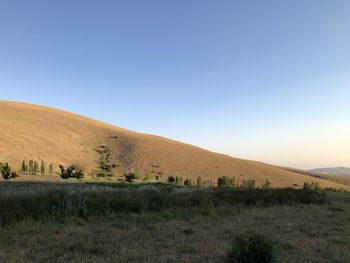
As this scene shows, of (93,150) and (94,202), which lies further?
(93,150)

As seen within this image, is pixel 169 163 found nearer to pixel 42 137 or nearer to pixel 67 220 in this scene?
pixel 42 137

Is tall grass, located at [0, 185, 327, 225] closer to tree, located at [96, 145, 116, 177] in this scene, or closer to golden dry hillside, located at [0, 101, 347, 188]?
golden dry hillside, located at [0, 101, 347, 188]

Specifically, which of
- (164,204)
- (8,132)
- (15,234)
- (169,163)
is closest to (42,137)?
(8,132)

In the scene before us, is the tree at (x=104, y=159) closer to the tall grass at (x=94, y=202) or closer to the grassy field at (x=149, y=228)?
the tall grass at (x=94, y=202)

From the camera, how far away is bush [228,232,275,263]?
716cm

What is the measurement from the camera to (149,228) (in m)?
10.3

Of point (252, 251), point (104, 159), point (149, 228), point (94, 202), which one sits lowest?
point (149, 228)

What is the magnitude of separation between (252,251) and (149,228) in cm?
379

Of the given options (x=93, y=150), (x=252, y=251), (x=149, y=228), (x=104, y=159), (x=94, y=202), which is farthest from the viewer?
(x=93, y=150)

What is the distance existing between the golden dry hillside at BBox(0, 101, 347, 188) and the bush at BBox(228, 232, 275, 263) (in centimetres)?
4296

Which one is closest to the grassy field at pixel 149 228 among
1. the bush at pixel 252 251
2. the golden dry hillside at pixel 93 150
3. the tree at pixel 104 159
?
the bush at pixel 252 251

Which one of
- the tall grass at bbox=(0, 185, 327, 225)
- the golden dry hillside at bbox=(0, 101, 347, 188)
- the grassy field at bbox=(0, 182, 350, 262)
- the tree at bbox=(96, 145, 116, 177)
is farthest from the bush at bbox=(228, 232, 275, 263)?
the tree at bbox=(96, 145, 116, 177)

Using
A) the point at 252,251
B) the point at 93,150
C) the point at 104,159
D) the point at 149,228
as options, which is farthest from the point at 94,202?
the point at 93,150

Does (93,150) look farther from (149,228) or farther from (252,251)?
(252,251)
